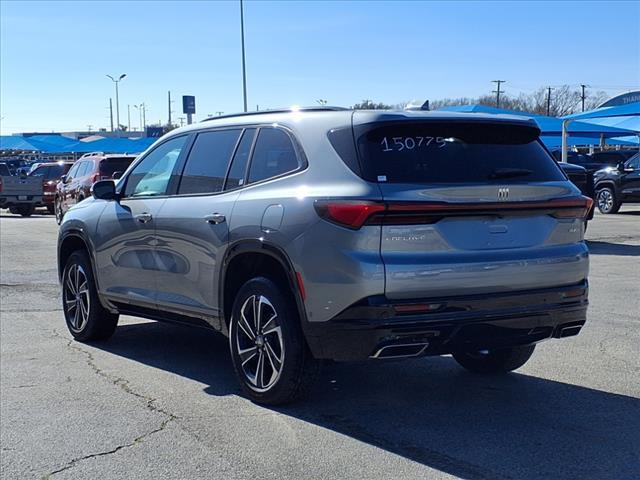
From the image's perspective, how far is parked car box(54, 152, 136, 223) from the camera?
64.2 ft

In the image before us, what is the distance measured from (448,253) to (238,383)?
223 centimetres

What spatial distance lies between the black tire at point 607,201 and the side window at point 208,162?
20095 millimetres

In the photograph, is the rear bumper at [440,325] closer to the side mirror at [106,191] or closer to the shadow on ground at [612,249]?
the side mirror at [106,191]

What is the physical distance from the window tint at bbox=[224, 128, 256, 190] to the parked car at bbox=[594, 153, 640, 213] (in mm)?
20116

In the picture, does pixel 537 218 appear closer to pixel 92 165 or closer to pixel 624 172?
pixel 92 165

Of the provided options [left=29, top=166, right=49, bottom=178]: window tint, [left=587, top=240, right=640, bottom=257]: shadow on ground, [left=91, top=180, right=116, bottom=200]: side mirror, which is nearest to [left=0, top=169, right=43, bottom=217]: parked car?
[left=29, top=166, right=49, bottom=178]: window tint

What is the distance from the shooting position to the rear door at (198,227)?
233 inches

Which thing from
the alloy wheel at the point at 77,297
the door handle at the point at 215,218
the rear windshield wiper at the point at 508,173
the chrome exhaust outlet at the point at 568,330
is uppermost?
the rear windshield wiper at the point at 508,173

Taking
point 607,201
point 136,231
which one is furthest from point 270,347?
point 607,201

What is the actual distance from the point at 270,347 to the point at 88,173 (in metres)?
15.7

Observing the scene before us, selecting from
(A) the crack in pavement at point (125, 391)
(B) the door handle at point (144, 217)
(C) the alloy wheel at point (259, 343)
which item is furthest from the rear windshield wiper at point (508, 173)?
(B) the door handle at point (144, 217)

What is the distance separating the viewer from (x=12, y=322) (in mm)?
8914

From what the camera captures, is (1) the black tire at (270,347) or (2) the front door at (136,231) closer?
(1) the black tire at (270,347)

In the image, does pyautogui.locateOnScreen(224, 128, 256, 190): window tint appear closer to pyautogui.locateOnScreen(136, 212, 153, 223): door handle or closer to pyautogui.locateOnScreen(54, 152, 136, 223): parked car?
pyautogui.locateOnScreen(136, 212, 153, 223): door handle
